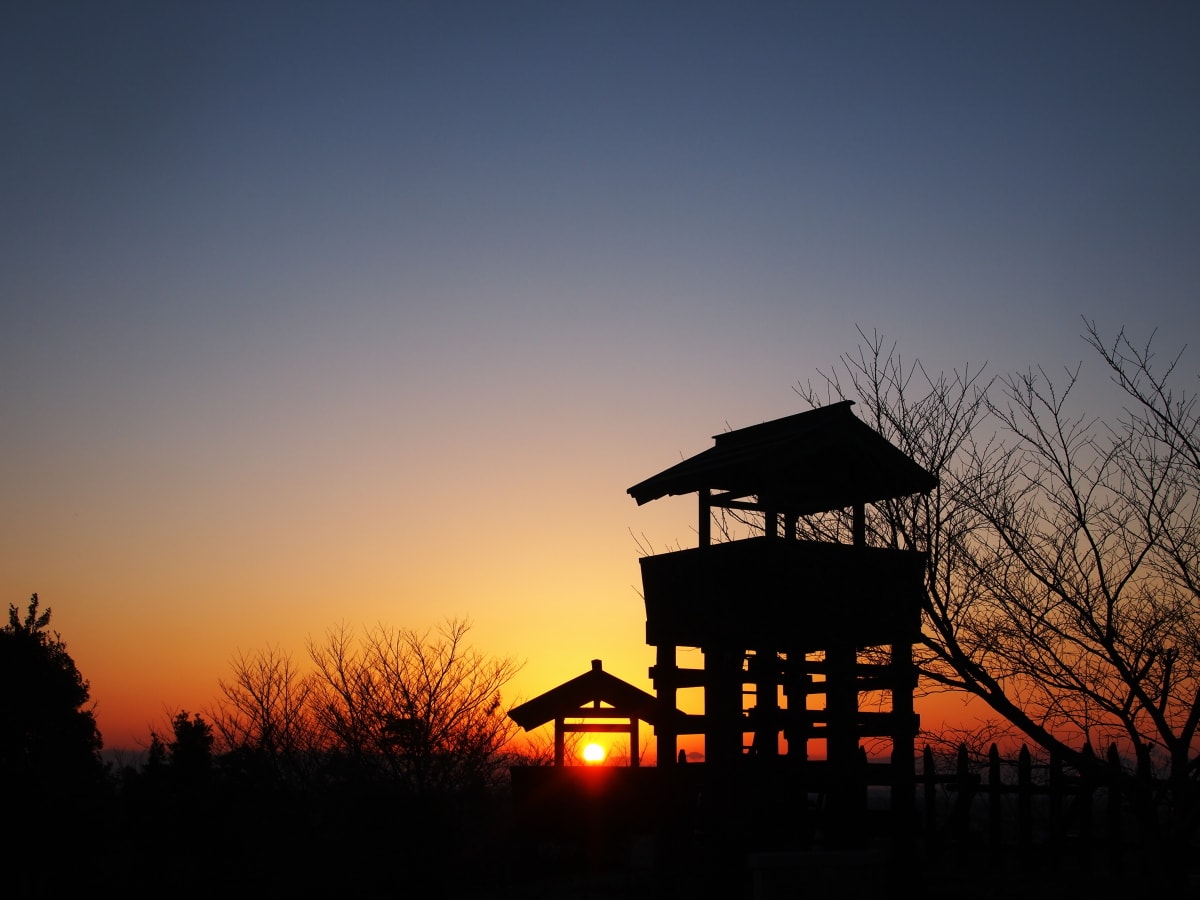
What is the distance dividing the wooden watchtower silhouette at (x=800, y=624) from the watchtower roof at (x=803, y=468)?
22mm

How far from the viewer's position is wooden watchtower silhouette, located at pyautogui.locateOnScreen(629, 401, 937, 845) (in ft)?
43.0

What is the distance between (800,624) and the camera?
13.1 meters

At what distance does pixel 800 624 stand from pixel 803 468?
8.98 ft

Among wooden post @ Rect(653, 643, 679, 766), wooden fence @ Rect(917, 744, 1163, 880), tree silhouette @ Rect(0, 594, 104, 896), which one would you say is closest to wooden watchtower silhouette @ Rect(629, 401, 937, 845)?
wooden post @ Rect(653, 643, 679, 766)

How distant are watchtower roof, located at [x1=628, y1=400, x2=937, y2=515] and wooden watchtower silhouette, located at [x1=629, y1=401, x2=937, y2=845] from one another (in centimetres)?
2

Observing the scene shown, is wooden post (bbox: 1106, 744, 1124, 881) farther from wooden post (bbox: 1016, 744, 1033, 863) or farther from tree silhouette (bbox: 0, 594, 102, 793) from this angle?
tree silhouette (bbox: 0, 594, 102, 793)

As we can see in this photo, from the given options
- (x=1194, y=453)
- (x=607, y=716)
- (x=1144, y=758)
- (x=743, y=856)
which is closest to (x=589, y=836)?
(x=607, y=716)

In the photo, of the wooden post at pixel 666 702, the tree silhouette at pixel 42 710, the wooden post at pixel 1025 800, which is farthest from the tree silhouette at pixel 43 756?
the wooden post at pixel 1025 800

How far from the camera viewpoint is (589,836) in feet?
64.8

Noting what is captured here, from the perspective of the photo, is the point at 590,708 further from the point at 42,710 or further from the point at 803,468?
the point at 42,710

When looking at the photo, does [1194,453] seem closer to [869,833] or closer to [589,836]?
[869,833]

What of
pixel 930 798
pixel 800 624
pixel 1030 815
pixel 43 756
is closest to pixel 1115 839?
pixel 1030 815

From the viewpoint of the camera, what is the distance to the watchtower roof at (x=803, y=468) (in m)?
13.9

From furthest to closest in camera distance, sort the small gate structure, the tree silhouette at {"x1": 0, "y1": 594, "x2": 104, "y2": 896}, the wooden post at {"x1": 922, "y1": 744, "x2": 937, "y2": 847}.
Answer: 1. the tree silhouette at {"x1": 0, "y1": 594, "x2": 104, "y2": 896}
2. the small gate structure
3. the wooden post at {"x1": 922, "y1": 744, "x2": 937, "y2": 847}
